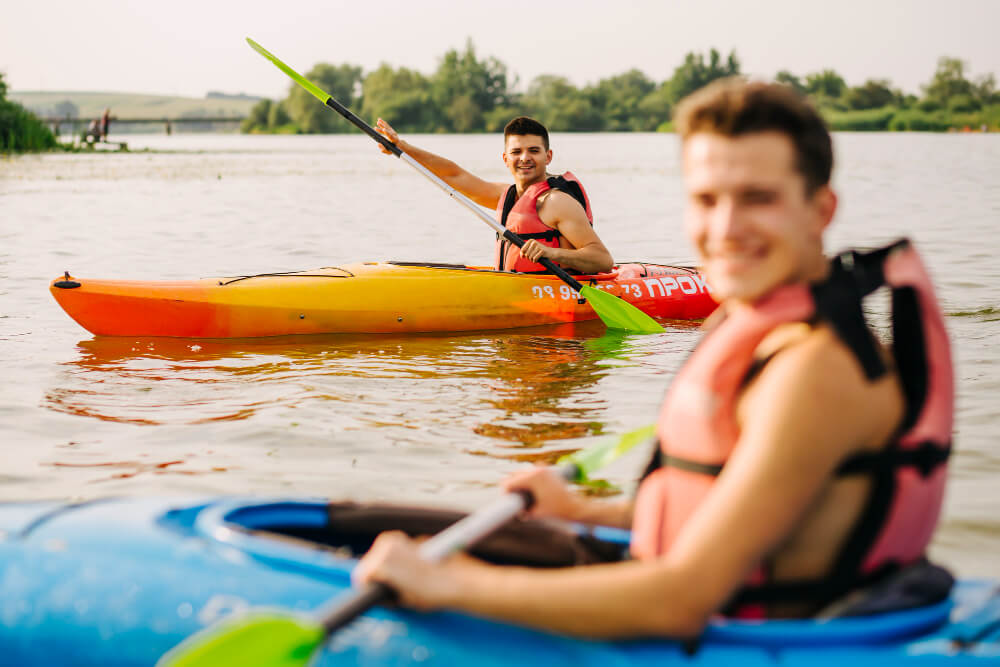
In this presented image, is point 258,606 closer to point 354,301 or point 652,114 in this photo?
point 354,301

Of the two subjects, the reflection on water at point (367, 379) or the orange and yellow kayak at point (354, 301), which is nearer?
the reflection on water at point (367, 379)

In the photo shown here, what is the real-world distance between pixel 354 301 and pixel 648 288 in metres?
2.01

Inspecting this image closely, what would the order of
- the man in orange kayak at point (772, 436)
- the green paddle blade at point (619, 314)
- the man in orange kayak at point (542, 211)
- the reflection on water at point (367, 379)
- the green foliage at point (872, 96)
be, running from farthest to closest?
the green foliage at point (872, 96), the green paddle blade at point (619, 314), the man in orange kayak at point (542, 211), the reflection on water at point (367, 379), the man in orange kayak at point (772, 436)

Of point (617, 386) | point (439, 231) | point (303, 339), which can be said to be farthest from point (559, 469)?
point (439, 231)

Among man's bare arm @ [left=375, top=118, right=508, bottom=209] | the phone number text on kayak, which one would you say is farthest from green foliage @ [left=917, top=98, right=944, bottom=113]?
man's bare arm @ [left=375, top=118, right=508, bottom=209]

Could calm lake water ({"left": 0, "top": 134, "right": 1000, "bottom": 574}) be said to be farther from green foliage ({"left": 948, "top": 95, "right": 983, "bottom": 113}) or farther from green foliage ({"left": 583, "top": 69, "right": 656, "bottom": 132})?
green foliage ({"left": 583, "top": 69, "right": 656, "bottom": 132})

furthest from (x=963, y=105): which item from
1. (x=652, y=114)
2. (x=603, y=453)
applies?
(x=603, y=453)

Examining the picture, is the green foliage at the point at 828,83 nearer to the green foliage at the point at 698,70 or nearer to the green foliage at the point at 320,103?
the green foliage at the point at 698,70

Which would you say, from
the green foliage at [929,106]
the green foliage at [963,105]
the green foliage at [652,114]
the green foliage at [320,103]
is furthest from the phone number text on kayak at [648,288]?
the green foliage at [652,114]

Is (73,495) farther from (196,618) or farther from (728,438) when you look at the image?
(728,438)

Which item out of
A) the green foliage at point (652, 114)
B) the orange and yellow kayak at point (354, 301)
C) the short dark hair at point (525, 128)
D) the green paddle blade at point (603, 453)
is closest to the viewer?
the green paddle blade at point (603, 453)

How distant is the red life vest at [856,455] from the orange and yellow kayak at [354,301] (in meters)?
5.03

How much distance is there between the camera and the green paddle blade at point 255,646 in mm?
1621

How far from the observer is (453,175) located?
304 inches
